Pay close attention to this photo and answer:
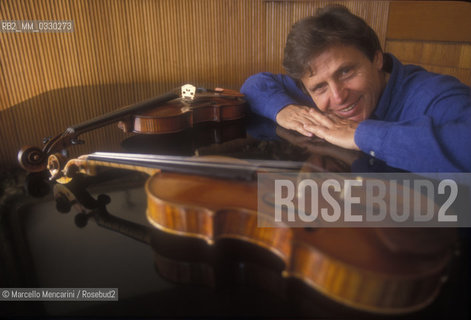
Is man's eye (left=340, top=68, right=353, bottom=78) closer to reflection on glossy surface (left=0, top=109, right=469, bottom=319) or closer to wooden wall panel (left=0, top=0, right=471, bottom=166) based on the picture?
reflection on glossy surface (left=0, top=109, right=469, bottom=319)

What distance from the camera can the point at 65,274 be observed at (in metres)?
0.35

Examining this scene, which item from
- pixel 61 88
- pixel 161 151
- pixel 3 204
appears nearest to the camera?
pixel 3 204

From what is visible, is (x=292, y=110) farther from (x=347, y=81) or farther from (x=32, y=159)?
(x=32, y=159)

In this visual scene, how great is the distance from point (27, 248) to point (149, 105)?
59 centimetres

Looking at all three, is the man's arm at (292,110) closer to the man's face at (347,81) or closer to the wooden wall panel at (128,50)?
the man's face at (347,81)

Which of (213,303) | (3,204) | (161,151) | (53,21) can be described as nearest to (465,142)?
(213,303)

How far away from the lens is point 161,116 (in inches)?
33.1

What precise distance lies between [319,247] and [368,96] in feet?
1.65

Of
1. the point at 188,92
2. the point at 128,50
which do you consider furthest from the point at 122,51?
the point at 188,92

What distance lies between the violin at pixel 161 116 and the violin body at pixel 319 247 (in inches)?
11.9

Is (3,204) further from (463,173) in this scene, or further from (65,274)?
(463,173)

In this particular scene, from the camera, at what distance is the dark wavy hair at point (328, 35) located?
2.32 ft

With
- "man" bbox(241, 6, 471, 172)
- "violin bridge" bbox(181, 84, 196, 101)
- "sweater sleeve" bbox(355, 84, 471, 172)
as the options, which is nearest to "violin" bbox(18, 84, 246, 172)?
"violin bridge" bbox(181, 84, 196, 101)

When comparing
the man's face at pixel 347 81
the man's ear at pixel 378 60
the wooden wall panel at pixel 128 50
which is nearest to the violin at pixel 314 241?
the man's face at pixel 347 81
